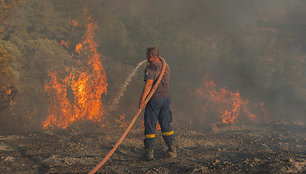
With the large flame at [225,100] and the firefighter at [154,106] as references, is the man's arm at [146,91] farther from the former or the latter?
the large flame at [225,100]

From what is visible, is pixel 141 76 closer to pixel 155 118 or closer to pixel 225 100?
pixel 225 100

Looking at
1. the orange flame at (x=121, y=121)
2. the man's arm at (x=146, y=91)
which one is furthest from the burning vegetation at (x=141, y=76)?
the man's arm at (x=146, y=91)

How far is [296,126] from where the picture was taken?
935cm

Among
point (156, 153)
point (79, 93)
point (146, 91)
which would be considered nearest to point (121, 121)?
point (79, 93)

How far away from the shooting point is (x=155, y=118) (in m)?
4.82

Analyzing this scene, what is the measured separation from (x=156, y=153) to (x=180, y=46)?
8552 millimetres

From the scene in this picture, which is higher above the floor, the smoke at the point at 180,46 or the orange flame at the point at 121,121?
the smoke at the point at 180,46

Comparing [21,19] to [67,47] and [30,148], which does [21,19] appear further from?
[30,148]

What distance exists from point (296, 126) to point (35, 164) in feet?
29.2

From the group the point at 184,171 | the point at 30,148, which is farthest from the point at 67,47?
the point at 184,171

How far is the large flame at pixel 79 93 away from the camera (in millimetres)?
8812

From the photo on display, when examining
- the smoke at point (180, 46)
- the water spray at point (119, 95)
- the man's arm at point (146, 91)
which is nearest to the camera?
the man's arm at point (146, 91)

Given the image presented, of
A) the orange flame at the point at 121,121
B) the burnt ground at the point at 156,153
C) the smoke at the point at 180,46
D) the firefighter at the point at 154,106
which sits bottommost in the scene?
the burnt ground at the point at 156,153

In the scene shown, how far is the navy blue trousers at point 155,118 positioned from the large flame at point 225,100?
624 centimetres
